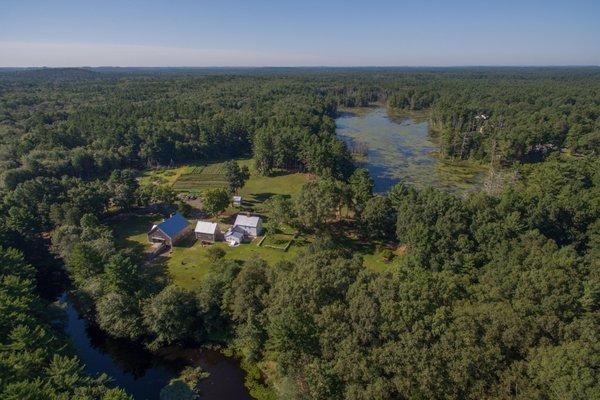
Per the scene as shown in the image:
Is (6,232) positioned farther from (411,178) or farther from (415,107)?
(415,107)

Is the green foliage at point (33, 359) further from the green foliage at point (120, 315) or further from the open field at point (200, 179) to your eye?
the open field at point (200, 179)

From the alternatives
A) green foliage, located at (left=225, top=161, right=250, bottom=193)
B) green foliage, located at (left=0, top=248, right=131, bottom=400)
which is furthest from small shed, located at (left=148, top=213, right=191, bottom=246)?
green foliage, located at (left=0, top=248, right=131, bottom=400)

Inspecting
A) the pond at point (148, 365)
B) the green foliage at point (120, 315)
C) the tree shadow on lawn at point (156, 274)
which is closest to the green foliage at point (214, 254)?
the tree shadow on lawn at point (156, 274)

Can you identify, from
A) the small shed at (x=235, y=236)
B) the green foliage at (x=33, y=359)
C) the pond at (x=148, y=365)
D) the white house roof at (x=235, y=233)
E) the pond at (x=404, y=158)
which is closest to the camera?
the green foliage at (x=33, y=359)

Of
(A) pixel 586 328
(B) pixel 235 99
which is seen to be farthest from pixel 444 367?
(B) pixel 235 99

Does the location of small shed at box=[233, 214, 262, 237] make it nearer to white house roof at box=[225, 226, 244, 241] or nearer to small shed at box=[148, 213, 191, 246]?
white house roof at box=[225, 226, 244, 241]
